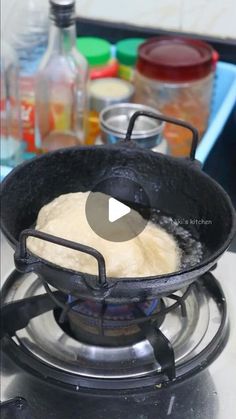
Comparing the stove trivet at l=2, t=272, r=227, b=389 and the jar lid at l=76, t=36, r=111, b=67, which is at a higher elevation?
the jar lid at l=76, t=36, r=111, b=67

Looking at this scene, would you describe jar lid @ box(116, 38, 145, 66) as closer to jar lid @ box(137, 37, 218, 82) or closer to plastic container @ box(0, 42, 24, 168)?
jar lid @ box(137, 37, 218, 82)

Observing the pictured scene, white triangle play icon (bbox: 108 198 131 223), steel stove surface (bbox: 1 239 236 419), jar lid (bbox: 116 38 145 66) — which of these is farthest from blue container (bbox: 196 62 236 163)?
steel stove surface (bbox: 1 239 236 419)

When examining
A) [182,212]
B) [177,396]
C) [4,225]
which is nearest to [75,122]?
[182,212]

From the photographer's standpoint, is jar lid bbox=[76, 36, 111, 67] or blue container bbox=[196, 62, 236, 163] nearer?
blue container bbox=[196, 62, 236, 163]

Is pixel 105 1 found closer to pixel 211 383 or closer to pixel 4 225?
pixel 4 225

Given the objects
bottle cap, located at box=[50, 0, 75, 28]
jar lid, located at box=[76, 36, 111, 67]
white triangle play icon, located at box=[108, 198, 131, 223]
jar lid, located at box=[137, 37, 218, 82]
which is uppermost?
bottle cap, located at box=[50, 0, 75, 28]

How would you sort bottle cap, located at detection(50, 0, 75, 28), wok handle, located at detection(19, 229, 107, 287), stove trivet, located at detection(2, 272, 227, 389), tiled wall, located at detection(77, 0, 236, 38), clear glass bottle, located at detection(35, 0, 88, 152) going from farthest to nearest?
tiled wall, located at detection(77, 0, 236, 38) → clear glass bottle, located at detection(35, 0, 88, 152) → bottle cap, located at detection(50, 0, 75, 28) → stove trivet, located at detection(2, 272, 227, 389) → wok handle, located at detection(19, 229, 107, 287)

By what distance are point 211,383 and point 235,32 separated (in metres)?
0.76

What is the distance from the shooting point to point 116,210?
718 mm

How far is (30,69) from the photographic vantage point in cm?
113

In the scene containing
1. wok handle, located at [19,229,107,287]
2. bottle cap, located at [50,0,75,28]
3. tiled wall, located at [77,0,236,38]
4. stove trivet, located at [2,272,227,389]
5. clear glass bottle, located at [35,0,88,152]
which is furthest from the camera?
tiled wall, located at [77,0,236,38]

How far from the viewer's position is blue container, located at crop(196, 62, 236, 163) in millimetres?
1022

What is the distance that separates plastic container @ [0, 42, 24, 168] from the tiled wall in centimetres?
28

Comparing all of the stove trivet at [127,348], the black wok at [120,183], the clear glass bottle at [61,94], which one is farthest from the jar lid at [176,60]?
the stove trivet at [127,348]
